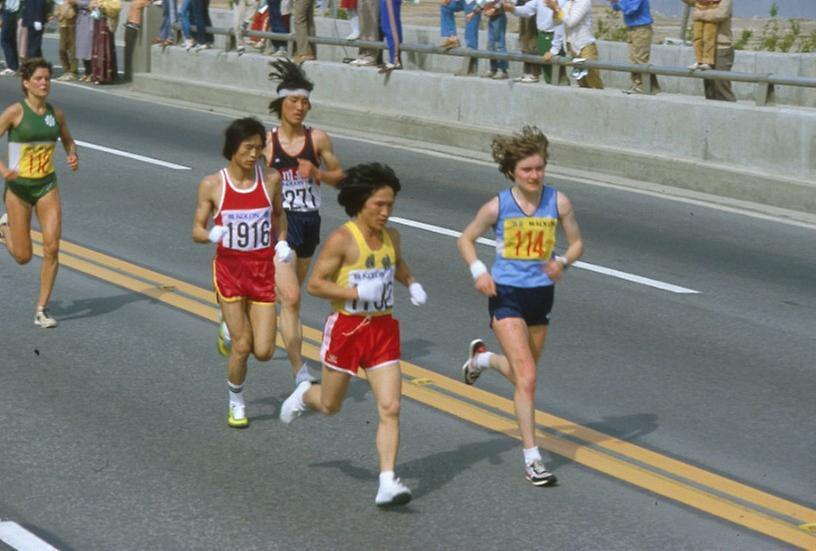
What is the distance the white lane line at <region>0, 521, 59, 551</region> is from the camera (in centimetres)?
711

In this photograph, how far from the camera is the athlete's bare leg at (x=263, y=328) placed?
9.18 m

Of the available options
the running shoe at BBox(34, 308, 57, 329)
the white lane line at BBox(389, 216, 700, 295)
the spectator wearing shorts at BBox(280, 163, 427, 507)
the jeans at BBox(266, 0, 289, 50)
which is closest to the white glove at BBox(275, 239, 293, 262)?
the spectator wearing shorts at BBox(280, 163, 427, 507)

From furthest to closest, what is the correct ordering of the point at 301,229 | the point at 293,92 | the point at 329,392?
the point at 301,229
the point at 293,92
the point at 329,392

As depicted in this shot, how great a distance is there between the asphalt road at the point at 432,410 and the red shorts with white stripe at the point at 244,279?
0.70 meters

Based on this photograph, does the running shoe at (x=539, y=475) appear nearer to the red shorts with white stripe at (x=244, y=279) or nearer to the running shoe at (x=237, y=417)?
the running shoe at (x=237, y=417)

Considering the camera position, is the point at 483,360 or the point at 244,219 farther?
the point at 244,219

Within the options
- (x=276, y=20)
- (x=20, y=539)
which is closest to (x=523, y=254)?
(x=20, y=539)

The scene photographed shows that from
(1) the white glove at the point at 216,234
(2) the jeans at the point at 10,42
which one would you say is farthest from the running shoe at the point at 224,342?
(2) the jeans at the point at 10,42

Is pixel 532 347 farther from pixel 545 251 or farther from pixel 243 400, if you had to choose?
pixel 243 400

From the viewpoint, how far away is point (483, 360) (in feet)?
29.3

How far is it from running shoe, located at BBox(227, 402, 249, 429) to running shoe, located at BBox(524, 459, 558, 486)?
1818 millimetres

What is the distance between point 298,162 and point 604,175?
8811mm

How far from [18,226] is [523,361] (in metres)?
5.09

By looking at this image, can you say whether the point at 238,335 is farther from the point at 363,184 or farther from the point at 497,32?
the point at 497,32
